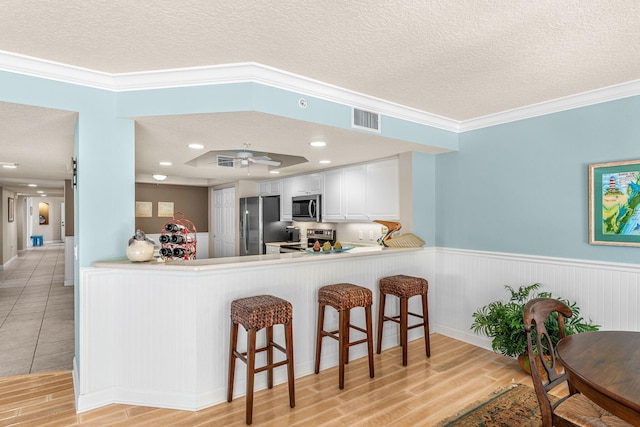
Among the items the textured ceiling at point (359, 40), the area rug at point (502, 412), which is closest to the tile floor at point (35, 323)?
the textured ceiling at point (359, 40)

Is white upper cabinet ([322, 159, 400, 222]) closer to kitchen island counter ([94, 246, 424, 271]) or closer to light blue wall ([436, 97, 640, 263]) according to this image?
light blue wall ([436, 97, 640, 263])

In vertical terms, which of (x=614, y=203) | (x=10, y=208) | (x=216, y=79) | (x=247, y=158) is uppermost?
(x=216, y=79)

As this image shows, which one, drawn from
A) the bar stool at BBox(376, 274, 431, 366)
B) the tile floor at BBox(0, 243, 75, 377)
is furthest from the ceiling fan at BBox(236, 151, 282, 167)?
the tile floor at BBox(0, 243, 75, 377)

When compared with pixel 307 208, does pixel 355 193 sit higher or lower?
higher

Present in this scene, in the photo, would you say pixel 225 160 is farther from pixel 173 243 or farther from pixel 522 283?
pixel 522 283

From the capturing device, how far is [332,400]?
2.65 metres

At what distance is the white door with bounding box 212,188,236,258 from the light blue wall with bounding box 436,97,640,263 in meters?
4.75

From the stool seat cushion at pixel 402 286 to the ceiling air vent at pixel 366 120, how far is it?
143cm

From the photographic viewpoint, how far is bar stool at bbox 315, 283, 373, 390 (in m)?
2.83

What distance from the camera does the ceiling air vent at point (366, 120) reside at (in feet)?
9.93

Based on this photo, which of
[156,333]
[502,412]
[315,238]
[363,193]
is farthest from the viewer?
[315,238]

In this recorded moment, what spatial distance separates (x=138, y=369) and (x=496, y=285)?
131 inches

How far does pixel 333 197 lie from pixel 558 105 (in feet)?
9.62

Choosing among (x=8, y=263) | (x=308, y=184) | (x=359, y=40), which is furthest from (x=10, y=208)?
(x=359, y=40)
